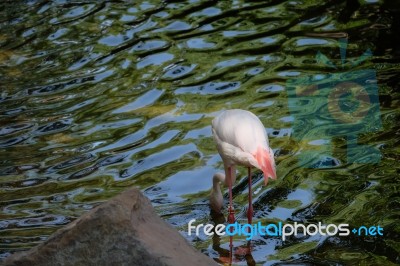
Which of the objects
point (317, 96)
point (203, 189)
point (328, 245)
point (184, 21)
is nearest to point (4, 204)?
point (203, 189)

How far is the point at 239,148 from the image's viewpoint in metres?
5.06

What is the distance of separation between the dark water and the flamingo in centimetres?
18

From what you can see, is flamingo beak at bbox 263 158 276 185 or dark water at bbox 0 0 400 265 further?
dark water at bbox 0 0 400 265

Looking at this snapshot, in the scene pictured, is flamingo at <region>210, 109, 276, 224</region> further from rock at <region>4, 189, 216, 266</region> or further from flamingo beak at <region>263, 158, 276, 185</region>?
rock at <region>4, 189, 216, 266</region>

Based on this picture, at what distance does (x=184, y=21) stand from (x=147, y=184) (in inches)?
132

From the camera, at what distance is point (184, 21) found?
8.88 meters

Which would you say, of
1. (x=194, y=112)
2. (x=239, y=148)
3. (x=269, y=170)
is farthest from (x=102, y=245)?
(x=194, y=112)

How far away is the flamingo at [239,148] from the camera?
16.1ft

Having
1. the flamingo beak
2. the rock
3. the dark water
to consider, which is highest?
the rock

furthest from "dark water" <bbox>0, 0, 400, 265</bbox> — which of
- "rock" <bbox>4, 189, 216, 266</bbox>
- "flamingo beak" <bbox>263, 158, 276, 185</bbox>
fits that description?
"rock" <bbox>4, 189, 216, 266</bbox>

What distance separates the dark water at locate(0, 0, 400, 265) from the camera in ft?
17.4

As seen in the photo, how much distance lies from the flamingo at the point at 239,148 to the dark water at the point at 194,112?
0.18 meters

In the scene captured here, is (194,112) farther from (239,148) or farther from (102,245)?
(102,245)

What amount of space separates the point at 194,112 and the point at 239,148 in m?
1.87
